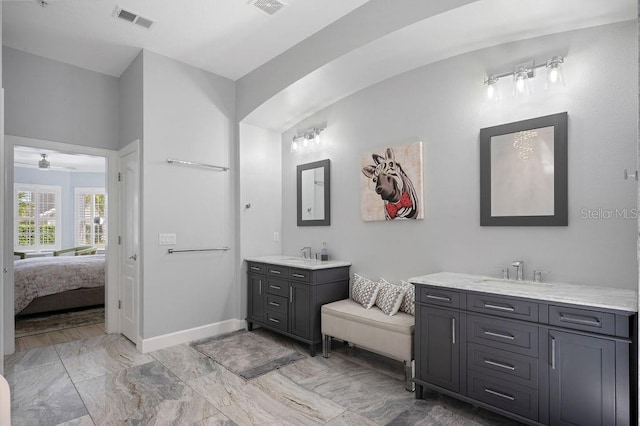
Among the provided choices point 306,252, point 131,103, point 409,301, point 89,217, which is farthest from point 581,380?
point 89,217

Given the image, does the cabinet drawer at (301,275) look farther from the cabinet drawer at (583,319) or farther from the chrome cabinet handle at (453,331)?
the cabinet drawer at (583,319)

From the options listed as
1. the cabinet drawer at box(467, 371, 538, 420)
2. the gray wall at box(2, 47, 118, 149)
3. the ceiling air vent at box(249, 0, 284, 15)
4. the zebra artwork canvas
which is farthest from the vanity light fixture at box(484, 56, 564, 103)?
the gray wall at box(2, 47, 118, 149)

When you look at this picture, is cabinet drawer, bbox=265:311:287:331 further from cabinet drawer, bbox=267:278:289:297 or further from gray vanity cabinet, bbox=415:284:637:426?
gray vanity cabinet, bbox=415:284:637:426

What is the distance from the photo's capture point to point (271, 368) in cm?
322

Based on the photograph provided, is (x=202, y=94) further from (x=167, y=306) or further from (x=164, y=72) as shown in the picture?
(x=167, y=306)

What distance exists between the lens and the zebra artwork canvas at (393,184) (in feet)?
10.7

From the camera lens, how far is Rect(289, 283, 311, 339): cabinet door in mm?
3551

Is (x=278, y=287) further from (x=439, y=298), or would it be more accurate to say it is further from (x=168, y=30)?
(x=168, y=30)

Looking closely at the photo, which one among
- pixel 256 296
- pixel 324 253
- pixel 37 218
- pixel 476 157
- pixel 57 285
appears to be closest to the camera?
pixel 476 157

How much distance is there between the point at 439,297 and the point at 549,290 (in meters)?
0.67

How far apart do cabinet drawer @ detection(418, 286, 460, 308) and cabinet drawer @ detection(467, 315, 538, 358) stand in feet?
0.44

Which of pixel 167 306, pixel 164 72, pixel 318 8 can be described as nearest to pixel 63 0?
pixel 164 72

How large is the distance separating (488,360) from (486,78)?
2.10 m

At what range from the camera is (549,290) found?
2.24 meters
